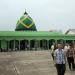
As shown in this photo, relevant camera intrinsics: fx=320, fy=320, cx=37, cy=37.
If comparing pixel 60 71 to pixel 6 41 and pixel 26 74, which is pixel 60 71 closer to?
pixel 26 74

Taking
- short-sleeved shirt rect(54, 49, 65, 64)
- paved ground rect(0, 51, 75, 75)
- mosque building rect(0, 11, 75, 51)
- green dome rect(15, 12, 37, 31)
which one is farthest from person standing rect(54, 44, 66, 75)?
green dome rect(15, 12, 37, 31)

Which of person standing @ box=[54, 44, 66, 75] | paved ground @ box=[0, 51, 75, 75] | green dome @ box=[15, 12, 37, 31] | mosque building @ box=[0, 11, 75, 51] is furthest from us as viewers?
green dome @ box=[15, 12, 37, 31]

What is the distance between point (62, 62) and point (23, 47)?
161 ft

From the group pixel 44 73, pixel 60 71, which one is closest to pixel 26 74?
pixel 44 73

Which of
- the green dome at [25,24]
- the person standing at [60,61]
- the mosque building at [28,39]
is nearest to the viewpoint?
the person standing at [60,61]

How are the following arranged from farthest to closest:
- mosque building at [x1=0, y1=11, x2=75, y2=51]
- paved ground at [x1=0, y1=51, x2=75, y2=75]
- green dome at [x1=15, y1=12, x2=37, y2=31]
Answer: green dome at [x1=15, y1=12, x2=37, y2=31], mosque building at [x1=0, y1=11, x2=75, y2=51], paved ground at [x1=0, y1=51, x2=75, y2=75]

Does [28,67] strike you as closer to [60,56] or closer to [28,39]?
[60,56]

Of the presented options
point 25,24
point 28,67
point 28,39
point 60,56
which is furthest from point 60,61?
point 25,24

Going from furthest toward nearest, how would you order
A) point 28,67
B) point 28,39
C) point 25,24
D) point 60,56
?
point 25,24 → point 28,39 → point 28,67 → point 60,56

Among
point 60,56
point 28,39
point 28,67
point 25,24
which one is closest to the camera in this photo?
point 60,56

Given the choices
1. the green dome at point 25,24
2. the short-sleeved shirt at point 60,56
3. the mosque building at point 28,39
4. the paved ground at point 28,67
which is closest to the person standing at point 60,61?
the short-sleeved shirt at point 60,56

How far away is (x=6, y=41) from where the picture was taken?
60156 millimetres

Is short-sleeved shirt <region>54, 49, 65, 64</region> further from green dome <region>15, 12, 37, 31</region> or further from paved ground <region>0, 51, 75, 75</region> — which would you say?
green dome <region>15, 12, 37, 31</region>

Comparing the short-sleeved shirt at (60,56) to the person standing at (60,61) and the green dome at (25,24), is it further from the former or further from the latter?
the green dome at (25,24)
